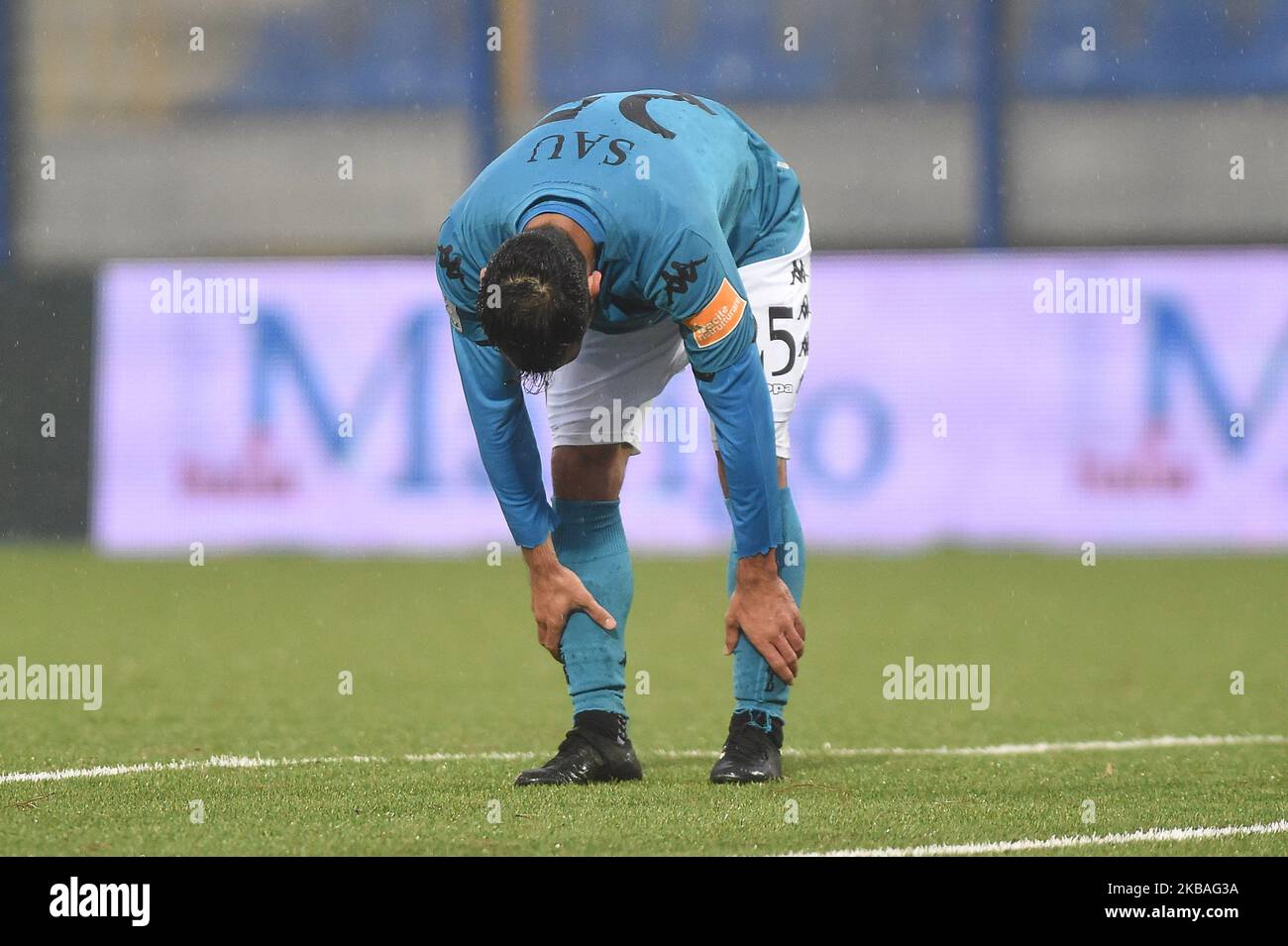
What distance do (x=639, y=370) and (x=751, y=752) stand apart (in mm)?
972

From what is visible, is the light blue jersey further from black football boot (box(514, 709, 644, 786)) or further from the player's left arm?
black football boot (box(514, 709, 644, 786))

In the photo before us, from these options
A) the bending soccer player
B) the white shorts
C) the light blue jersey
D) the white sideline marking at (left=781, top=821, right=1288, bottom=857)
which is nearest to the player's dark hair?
the bending soccer player

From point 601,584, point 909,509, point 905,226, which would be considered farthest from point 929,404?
point 601,584

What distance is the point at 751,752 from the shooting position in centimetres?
470

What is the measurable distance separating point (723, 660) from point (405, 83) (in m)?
7.71

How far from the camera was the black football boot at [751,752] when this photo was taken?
4.63 meters

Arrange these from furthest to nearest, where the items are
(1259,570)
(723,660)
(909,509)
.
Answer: (909,509) < (1259,570) < (723,660)

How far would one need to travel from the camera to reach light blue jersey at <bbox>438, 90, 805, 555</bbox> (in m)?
4.06

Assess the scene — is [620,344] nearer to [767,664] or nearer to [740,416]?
[740,416]

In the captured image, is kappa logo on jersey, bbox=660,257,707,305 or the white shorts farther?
the white shorts

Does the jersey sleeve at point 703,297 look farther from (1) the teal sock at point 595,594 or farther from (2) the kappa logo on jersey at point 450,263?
(1) the teal sock at point 595,594

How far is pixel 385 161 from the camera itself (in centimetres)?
1455

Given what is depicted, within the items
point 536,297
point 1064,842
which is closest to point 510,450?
point 536,297

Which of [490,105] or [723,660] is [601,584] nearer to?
[723,660]
